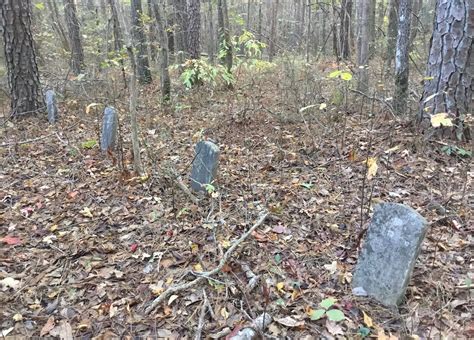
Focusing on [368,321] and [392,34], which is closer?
[368,321]

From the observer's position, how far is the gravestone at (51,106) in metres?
6.63

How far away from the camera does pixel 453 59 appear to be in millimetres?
4332

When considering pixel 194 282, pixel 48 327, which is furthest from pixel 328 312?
pixel 48 327

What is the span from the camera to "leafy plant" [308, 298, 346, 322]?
246 centimetres

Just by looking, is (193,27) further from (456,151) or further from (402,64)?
(456,151)

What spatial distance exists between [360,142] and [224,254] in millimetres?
2772

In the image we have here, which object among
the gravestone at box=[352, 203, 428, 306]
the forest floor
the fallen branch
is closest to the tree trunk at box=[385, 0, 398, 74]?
the forest floor

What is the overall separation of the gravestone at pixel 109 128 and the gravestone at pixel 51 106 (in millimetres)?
1931

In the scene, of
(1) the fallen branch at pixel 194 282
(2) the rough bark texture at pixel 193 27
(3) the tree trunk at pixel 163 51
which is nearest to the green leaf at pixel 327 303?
(1) the fallen branch at pixel 194 282

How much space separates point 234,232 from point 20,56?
5.69m

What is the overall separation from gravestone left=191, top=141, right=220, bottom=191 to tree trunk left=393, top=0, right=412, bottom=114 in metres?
3.01

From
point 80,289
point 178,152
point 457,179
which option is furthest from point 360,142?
point 80,289

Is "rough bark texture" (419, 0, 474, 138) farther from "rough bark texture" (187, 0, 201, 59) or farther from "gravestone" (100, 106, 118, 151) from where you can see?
"rough bark texture" (187, 0, 201, 59)

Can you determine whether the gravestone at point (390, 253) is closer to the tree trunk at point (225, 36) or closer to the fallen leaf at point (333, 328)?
the fallen leaf at point (333, 328)
